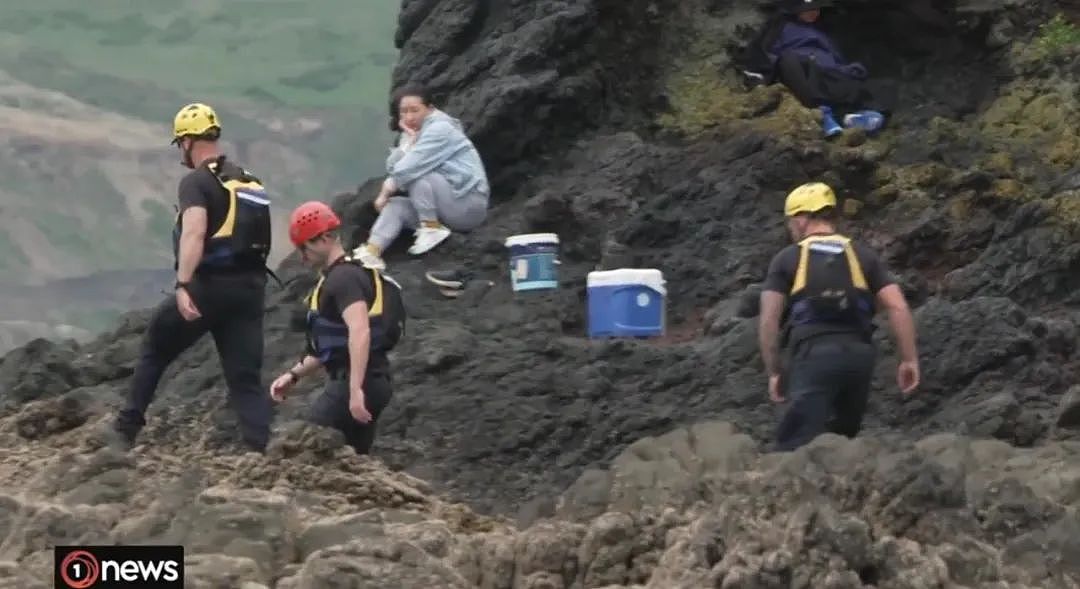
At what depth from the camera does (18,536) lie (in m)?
6.20

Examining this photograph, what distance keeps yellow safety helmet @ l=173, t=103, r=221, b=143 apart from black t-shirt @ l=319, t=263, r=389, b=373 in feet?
3.40

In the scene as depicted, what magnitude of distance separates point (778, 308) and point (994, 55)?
6.74 metres

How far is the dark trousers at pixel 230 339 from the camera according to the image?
8406 mm

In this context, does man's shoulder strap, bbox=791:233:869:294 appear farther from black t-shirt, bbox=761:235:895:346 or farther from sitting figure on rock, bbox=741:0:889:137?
sitting figure on rock, bbox=741:0:889:137

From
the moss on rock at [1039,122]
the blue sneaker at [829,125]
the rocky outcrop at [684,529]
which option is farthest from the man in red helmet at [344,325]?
the moss on rock at [1039,122]

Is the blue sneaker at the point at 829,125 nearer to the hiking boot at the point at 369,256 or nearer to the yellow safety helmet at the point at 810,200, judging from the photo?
the hiking boot at the point at 369,256

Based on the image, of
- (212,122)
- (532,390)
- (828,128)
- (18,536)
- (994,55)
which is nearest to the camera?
(18,536)

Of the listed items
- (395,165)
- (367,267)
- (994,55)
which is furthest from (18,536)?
(994,55)

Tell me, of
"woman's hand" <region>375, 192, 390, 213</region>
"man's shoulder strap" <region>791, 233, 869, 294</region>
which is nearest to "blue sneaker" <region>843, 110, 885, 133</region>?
"woman's hand" <region>375, 192, 390, 213</region>

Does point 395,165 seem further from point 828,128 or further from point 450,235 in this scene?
point 828,128

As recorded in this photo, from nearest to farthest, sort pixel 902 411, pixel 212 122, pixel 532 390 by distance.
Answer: pixel 212 122 < pixel 902 411 < pixel 532 390

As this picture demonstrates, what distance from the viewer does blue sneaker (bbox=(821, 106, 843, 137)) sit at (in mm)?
12711
